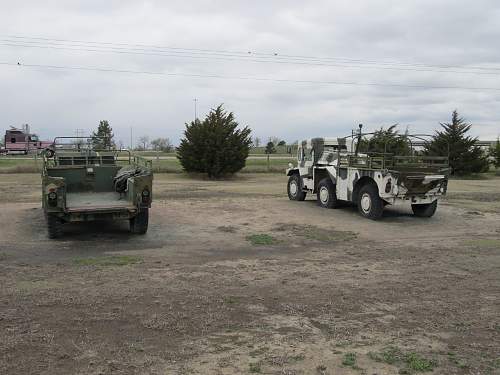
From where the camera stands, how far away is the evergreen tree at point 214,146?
25.7m

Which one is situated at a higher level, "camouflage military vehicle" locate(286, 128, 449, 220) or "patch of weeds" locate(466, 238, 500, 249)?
"camouflage military vehicle" locate(286, 128, 449, 220)

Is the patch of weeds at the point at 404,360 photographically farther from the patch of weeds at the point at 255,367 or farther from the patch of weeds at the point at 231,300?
the patch of weeds at the point at 231,300

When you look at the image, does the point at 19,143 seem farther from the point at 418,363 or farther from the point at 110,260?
the point at 418,363

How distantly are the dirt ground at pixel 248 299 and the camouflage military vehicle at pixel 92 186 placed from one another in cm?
46

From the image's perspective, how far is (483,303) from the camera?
18.4 ft

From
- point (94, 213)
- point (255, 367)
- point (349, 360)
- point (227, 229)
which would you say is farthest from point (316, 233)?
point (255, 367)

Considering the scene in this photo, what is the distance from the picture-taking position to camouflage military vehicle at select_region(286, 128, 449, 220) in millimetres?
11828

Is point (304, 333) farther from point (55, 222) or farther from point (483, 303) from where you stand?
point (55, 222)

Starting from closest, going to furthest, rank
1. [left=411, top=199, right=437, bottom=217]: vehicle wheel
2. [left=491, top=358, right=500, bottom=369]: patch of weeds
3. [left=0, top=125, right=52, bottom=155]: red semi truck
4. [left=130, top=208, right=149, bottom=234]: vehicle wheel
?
[left=491, top=358, right=500, bottom=369]: patch of weeds → [left=130, top=208, right=149, bottom=234]: vehicle wheel → [left=411, top=199, right=437, bottom=217]: vehicle wheel → [left=0, top=125, right=52, bottom=155]: red semi truck

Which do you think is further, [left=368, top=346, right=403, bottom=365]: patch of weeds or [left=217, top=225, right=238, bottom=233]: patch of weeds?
[left=217, top=225, right=238, bottom=233]: patch of weeds

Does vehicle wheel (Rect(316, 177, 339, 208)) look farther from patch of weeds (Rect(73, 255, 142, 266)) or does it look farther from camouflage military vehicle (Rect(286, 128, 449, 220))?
patch of weeds (Rect(73, 255, 142, 266))

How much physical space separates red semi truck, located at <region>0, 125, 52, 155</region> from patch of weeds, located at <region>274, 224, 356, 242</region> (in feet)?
146

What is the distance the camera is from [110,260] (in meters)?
7.54

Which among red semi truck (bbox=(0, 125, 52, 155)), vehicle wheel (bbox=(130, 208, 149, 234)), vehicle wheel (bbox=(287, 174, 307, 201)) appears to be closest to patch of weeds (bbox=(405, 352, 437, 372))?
vehicle wheel (bbox=(130, 208, 149, 234))
